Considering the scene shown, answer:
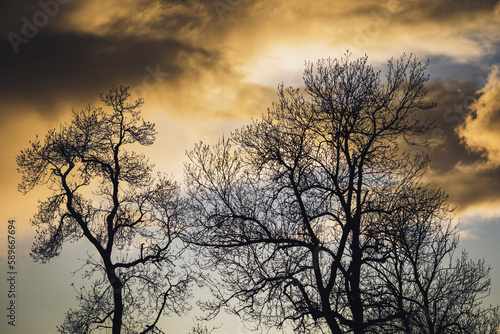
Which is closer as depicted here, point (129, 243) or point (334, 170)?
point (334, 170)

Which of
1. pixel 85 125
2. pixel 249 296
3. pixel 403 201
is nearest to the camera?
pixel 249 296

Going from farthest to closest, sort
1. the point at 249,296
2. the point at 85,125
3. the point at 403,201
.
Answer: the point at 85,125, the point at 403,201, the point at 249,296

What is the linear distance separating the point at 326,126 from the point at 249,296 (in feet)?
21.2

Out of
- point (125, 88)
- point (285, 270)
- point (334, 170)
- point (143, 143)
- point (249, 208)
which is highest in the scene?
point (125, 88)

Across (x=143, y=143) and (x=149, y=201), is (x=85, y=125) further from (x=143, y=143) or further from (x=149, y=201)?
(x=149, y=201)

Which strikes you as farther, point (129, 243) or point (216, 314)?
point (129, 243)

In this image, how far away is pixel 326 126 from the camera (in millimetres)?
16062

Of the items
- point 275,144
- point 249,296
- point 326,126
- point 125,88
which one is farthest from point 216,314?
point 125,88

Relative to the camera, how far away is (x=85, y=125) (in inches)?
822

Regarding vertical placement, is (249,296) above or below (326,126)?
below

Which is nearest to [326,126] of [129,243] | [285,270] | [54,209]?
[285,270]

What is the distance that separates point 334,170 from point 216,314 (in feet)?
21.4

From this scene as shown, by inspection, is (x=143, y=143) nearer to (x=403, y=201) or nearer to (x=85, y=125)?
(x=85, y=125)

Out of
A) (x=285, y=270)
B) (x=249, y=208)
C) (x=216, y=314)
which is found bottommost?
(x=216, y=314)
